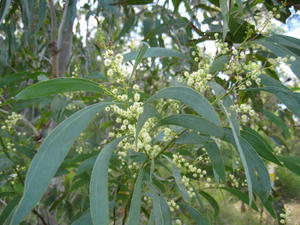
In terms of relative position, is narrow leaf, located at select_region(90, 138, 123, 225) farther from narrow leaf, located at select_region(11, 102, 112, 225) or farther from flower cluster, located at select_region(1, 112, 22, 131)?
flower cluster, located at select_region(1, 112, 22, 131)

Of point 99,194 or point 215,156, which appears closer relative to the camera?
point 99,194

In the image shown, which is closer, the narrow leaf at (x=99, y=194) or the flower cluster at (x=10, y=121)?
the narrow leaf at (x=99, y=194)

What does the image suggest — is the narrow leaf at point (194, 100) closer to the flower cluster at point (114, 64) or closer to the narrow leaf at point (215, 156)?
the flower cluster at point (114, 64)

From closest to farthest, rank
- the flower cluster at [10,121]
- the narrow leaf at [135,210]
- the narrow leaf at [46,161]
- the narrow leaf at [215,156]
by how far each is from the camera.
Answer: the narrow leaf at [46,161] → the narrow leaf at [135,210] → the narrow leaf at [215,156] → the flower cluster at [10,121]

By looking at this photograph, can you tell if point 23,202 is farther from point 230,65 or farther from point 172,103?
point 230,65

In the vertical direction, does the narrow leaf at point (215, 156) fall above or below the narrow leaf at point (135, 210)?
above

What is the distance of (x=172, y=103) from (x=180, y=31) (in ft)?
2.66

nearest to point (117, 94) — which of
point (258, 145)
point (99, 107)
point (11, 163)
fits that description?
point (99, 107)

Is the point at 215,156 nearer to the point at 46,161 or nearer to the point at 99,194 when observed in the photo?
the point at 99,194

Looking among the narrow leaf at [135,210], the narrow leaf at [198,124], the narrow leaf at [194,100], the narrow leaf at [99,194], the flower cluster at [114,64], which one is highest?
the flower cluster at [114,64]

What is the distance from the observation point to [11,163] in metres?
1.54

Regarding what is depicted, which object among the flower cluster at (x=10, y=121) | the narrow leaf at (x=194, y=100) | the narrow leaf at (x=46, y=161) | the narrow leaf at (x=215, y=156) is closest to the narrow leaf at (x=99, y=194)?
the narrow leaf at (x=46, y=161)

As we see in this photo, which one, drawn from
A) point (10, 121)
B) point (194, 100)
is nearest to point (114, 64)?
point (194, 100)

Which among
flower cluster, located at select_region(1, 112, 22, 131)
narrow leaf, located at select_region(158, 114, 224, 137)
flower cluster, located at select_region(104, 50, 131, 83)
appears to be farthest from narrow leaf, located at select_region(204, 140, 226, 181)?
flower cluster, located at select_region(1, 112, 22, 131)
